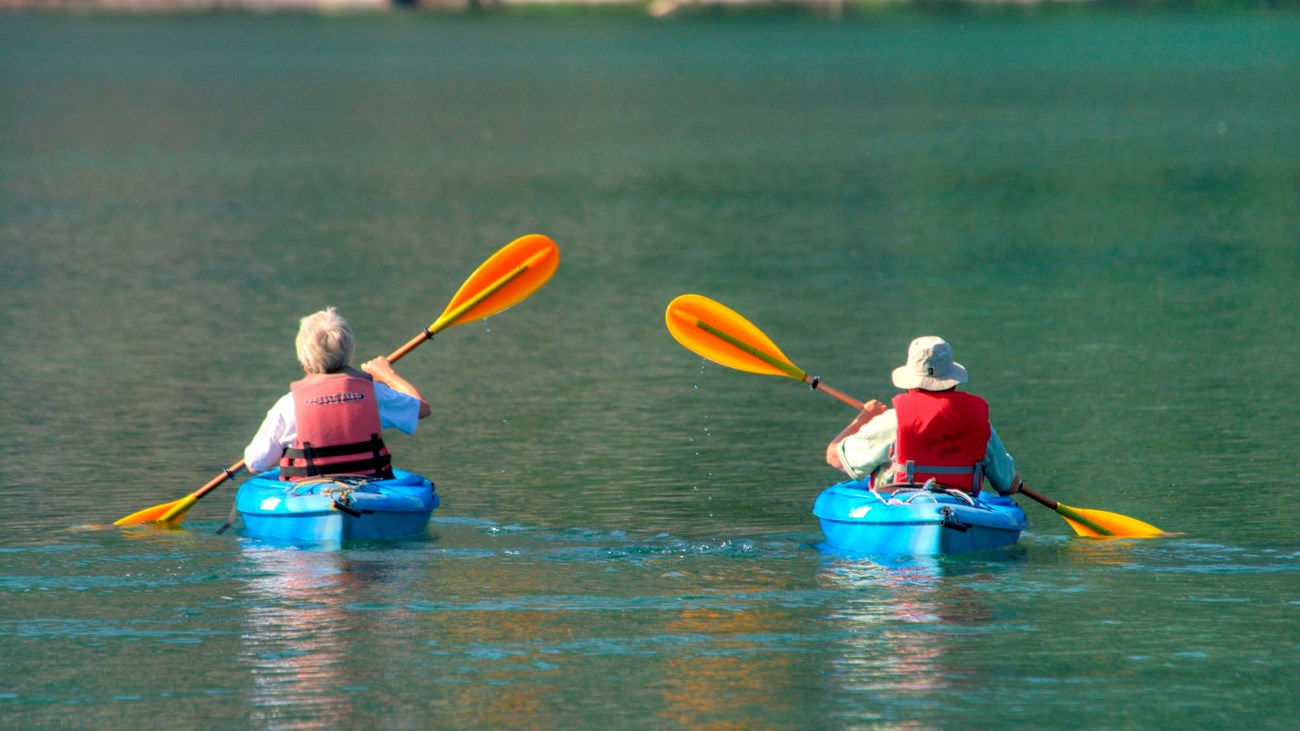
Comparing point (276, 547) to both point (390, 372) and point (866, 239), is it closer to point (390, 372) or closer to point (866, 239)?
point (390, 372)

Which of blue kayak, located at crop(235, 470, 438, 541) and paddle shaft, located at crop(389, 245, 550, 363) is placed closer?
blue kayak, located at crop(235, 470, 438, 541)

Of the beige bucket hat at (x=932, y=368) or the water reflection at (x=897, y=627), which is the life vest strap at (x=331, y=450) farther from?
the beige bucket hat at (x=932, y=368)

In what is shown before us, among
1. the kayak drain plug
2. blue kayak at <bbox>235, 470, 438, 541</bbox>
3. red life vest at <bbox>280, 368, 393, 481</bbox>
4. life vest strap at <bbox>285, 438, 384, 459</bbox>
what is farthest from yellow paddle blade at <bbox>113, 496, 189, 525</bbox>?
the kayak drain plug

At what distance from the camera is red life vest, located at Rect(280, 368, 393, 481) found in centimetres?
982

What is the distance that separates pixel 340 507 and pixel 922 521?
108 inches

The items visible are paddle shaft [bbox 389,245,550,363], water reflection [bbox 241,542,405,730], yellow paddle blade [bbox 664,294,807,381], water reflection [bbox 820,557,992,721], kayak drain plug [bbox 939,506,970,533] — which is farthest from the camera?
paddle shaft [bbox 389,245,550,363]

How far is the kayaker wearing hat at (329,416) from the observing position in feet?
32.3

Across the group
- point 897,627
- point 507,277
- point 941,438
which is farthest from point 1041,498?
point 507,277

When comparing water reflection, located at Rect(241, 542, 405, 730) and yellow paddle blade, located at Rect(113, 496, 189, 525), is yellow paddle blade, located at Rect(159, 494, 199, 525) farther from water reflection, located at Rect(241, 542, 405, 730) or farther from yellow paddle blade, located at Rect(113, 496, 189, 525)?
water reflection, located at Rect(241, 542, 405, 730)

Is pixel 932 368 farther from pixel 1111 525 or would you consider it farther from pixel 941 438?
pixel 1111 525

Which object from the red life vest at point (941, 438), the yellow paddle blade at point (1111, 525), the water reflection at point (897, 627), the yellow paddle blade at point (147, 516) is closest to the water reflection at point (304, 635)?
the yellow paddle blade at point (147, 516)

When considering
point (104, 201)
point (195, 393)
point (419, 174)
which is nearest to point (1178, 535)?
point (195, 393)

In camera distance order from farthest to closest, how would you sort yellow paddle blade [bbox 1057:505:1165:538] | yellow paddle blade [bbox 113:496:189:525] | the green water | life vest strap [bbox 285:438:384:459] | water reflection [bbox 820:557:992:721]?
yellow paddle blade [bbox 113:496:189:525] → yellow paddle blade [bbox 1057:505:1165:538] → life vest strap [bbox 285:438:384:459] → the green water → water reflection [bbox 820:557:992:721]

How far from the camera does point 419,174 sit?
3338 cm
